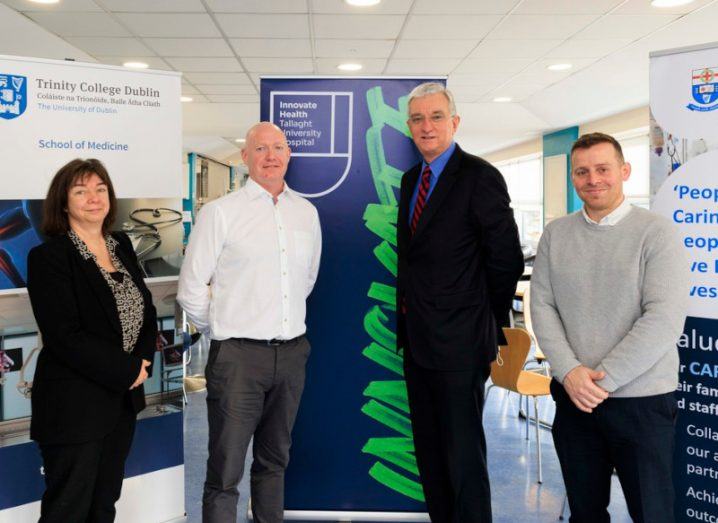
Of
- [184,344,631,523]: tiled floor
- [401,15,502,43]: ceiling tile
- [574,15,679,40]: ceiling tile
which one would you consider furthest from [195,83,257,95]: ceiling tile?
[184,344,631,523]: tiled floor

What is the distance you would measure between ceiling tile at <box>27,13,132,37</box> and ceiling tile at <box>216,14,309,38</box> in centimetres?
98

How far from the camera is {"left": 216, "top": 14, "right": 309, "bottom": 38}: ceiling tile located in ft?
16.8

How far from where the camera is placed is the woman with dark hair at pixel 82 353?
74.2 inches

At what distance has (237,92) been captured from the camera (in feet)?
27.3

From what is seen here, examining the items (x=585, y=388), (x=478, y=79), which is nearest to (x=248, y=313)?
(x=585, y=388)

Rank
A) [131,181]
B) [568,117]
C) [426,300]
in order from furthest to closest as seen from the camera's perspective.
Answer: [568,117], [131,181], [426,300]

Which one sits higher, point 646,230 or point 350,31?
point 350,31

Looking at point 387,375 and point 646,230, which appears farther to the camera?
point 387,375

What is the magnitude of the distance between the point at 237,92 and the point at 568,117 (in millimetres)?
5539

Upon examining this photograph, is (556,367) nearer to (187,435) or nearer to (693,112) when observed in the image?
(693,112)

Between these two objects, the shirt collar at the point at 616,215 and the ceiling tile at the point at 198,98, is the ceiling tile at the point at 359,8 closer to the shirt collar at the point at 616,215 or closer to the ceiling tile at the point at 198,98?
the shirt collar at the point at 616,215

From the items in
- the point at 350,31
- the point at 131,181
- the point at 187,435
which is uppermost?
the point at 350,31

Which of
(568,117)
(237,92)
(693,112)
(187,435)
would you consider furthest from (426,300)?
(568,117)

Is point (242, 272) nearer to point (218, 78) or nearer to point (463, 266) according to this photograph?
point (463, 266)
